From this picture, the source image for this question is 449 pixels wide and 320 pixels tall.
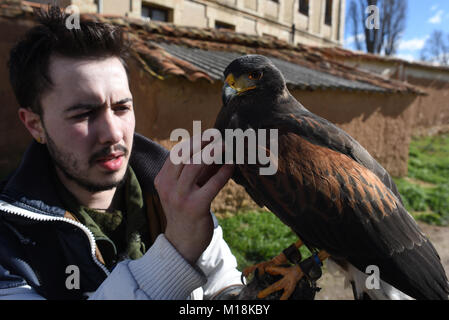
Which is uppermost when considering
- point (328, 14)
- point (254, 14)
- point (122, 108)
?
point (328, 14)

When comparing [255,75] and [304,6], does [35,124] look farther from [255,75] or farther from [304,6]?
[304,6]

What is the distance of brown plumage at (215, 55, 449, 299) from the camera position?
1.29 metres

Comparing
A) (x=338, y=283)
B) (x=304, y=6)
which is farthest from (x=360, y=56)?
(x=338, y=283)

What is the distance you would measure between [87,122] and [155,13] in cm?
1137

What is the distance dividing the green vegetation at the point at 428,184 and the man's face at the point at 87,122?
620cm

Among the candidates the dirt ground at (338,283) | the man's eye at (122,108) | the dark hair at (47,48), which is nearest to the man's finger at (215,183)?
the man's eye at (122,108)

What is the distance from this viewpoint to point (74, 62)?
164cm

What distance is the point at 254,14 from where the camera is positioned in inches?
583

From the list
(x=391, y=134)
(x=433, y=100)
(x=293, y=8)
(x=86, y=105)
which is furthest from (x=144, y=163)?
(x=293, y=8)

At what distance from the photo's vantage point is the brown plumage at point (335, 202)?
129cm

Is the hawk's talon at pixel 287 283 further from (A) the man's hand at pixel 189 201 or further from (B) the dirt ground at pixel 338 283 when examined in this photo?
(B) the dirt ground at pixel 338 283

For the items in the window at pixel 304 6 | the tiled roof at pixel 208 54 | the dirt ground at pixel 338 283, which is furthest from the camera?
the window at pixel 304 6

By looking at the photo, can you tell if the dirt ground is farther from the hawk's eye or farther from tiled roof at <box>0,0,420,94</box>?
tiled roof at <box>0,0,420,94</box>

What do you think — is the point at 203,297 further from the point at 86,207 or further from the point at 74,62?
the point at 74,62
